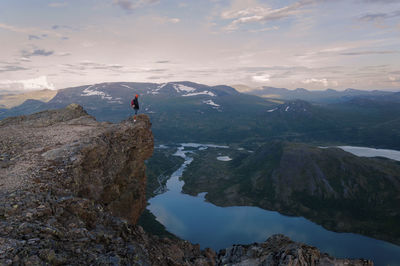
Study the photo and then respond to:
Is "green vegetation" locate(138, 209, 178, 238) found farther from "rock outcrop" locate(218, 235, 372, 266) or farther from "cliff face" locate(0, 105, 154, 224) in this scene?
"rock outcrop" locate(218, 235, 372, 266)

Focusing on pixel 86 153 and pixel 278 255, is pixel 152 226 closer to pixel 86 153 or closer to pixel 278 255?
pixel 86 153

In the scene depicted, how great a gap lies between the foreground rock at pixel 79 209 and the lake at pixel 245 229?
112575 mm

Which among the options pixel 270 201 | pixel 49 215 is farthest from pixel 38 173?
pixel 270 201

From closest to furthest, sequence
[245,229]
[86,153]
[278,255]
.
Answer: [278,255]
[86,153]
[245,229]

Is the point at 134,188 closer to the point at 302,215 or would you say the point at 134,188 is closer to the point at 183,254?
the point at 183,254

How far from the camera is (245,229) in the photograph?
151375 mm

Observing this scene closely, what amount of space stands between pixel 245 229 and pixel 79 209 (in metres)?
146

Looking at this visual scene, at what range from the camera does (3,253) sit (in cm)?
1258

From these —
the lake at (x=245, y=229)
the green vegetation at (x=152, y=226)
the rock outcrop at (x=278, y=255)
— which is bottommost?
the lake at (x=245, y=229)

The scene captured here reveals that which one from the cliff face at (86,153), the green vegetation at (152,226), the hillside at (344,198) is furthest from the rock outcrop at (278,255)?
the hillside at (344,198)

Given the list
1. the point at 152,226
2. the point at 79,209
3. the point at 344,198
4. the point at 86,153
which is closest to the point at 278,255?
the point at 79,209

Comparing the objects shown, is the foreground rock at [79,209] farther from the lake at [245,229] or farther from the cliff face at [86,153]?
the lake at [245,229]

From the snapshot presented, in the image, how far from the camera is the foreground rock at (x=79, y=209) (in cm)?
1480

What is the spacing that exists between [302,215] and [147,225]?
323 ft
